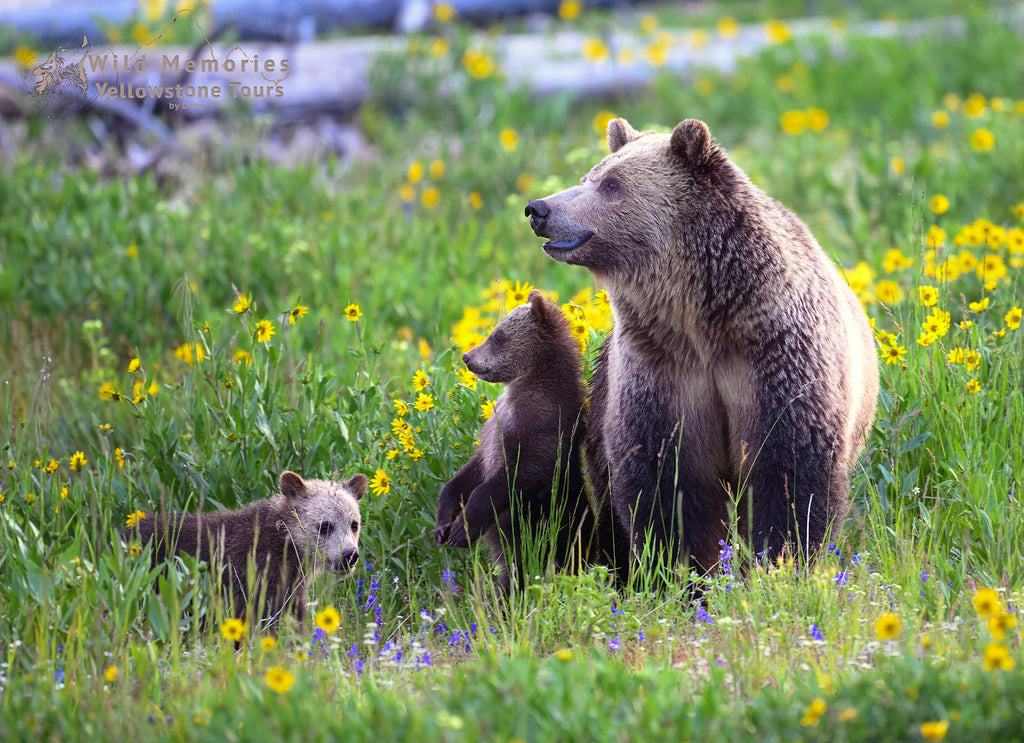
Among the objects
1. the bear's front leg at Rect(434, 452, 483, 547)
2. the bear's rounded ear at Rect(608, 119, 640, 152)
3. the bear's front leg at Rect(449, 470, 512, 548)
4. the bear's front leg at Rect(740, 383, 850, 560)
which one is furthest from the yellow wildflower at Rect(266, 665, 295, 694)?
the bear's rounded ear at Rect(608, 119, 640, 152)

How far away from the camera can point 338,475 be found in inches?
188

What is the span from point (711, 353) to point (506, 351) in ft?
2.73

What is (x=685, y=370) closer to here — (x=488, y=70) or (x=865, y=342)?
(x=865, y=342)

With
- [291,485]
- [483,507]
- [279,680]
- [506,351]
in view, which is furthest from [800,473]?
[279,680]

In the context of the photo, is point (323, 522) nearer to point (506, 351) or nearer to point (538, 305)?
point (506, 351)

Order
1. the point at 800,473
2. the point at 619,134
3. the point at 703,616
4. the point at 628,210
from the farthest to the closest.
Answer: the point at 619,134 → the point at 628,210 → the point at 800,473 → the point at 703,616

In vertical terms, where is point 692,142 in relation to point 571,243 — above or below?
above

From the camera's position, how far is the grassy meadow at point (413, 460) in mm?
2893

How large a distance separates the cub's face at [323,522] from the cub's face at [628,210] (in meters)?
1.22

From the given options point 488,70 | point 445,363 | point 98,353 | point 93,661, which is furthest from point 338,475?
point 488,70

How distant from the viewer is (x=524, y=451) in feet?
14.3

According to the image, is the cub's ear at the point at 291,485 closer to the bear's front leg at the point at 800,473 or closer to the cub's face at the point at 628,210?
the cub's face at the point at 628,210

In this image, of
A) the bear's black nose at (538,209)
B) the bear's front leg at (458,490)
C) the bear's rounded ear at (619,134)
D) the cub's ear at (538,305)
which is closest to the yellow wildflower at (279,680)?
the bear's front leg at (458,490)

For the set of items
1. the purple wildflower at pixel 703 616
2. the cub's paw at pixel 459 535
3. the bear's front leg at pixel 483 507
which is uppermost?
A: the bear's front leg at pixel 483 507
